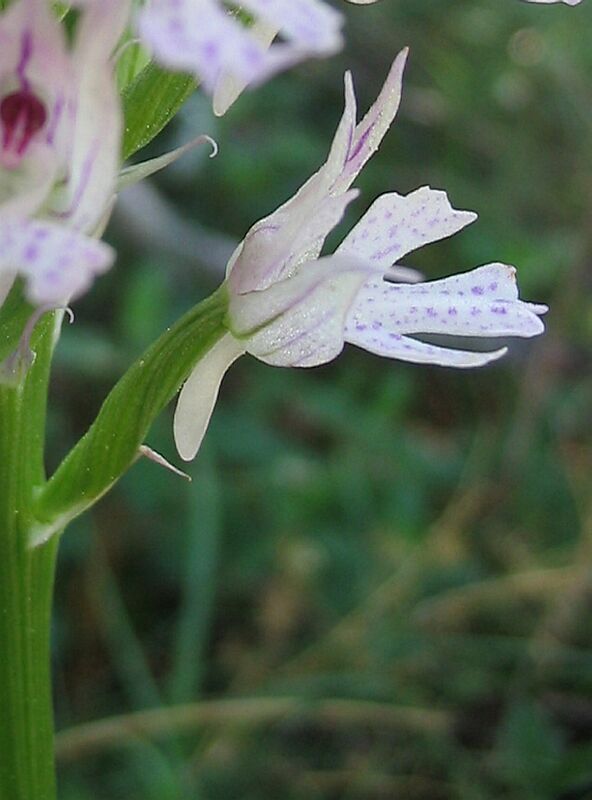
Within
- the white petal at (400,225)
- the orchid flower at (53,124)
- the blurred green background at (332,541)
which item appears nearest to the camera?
the orchid flower at (53,124)

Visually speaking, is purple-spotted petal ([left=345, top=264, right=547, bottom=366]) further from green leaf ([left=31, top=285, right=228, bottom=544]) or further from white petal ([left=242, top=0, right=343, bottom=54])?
white petal ([left=242, top=0, right=343, bottom=54])

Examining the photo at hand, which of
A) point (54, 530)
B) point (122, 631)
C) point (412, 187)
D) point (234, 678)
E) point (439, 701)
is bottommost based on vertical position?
point (439, 701)

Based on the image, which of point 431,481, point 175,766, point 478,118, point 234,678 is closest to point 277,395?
point 431,481

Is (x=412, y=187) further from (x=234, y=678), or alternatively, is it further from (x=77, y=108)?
(x=77, y=108)

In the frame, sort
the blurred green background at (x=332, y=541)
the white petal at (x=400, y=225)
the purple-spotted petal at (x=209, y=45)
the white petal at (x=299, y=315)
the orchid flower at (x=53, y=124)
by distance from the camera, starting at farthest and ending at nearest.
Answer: the blurred green background at (x=332, y=541) → the white petal at (x=400, y=225) → the white petal at (x=299, y=315) → the orchid flower at (x=53, y=124) → the purple-spotted petal at (x=209, y=45)

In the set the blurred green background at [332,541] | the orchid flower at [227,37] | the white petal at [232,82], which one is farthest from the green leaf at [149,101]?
the blurred green background at [332,541]

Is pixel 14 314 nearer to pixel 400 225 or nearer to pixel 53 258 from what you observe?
pixel 53 258

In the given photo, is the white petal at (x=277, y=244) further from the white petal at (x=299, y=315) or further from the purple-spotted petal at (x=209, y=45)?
the purple-spotted petal at (x=209, y=45)
